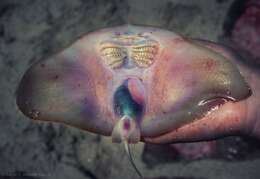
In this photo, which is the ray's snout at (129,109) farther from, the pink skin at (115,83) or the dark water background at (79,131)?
the dark water background at (79,131)

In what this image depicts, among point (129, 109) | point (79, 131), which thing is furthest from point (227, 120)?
point (79, 131)

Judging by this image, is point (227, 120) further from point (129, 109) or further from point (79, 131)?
point (79, 131)

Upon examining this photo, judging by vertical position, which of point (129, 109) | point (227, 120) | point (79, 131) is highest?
point (129, 109)

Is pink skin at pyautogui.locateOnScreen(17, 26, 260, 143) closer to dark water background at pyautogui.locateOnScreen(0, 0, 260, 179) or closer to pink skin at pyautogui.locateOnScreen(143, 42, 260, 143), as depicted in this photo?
pink skin at pyautogui.locateOnScreen(143, 42, 260, 143)

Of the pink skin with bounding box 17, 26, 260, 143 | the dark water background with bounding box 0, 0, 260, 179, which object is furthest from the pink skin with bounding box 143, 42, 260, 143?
the pink skin with bounding box 17, 26, 260, 143

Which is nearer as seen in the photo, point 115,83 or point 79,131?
point 115,83

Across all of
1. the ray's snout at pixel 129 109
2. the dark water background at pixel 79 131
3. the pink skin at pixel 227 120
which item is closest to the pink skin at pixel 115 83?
the ray's snout at pixel 129 109
